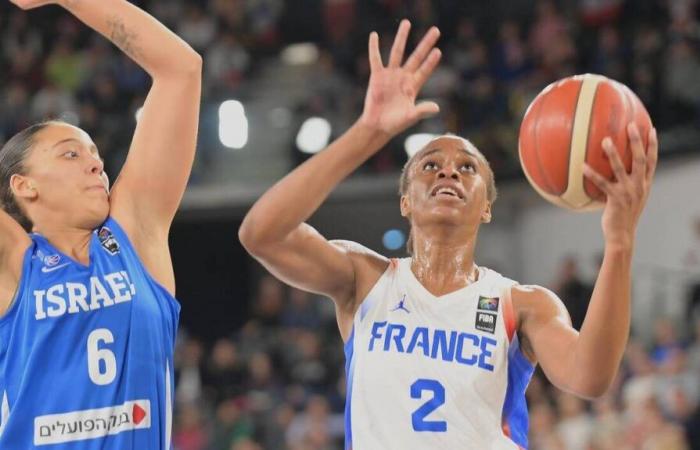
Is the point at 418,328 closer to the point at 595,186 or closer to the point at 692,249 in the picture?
the point at 595,186

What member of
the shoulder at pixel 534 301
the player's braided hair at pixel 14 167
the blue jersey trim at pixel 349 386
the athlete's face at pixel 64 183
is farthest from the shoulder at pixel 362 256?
the player's braided hair at pixel 14 167

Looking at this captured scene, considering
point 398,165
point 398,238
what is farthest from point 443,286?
point 398,238

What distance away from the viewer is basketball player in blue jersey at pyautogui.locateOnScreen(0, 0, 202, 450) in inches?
142

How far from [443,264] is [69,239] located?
4.39ft

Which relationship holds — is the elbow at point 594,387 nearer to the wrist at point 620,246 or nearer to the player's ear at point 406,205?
the wrist at point 620,246

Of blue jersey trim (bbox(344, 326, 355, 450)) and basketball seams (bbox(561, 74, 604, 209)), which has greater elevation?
basketball seams (bbox(561, 74, 604, 209))

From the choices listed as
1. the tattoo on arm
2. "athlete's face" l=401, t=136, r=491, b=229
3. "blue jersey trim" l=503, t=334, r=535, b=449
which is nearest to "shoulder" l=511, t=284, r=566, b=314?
"blue jersey trim" l=503, t=334, r=535, b=449

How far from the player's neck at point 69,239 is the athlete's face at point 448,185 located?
118 cm

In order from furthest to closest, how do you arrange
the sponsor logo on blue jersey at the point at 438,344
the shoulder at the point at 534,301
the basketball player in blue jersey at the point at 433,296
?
1. the shoulder at the point at 534,301
2. the sponsor logo on blue jersey at the point at 438,344
3. the basketball player in blue jersey at the point at 433,296

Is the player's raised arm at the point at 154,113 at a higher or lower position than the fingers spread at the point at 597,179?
higher

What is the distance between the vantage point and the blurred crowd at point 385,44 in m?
13.0

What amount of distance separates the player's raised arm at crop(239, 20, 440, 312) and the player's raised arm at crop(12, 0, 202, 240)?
338 millimetres

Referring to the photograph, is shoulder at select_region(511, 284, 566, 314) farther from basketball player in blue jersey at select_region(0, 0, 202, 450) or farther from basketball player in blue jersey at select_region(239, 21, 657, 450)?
basketball player in blue jersey at select_region(0, 0, 202, 450)

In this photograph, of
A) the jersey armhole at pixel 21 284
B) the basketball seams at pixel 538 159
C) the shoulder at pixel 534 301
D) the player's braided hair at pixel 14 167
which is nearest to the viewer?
the jersey armhole at pixel 21 284
